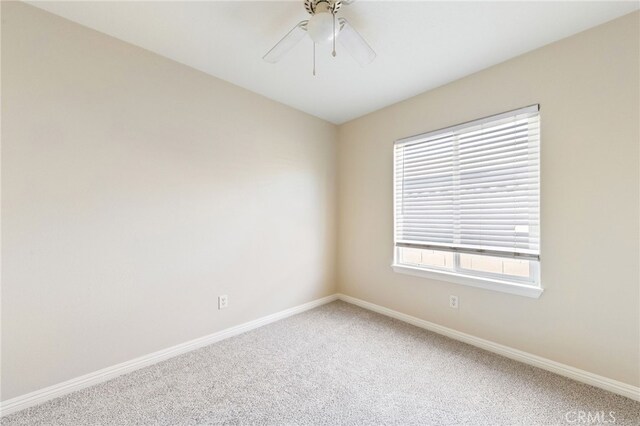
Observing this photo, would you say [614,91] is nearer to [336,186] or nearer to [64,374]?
[336,186]

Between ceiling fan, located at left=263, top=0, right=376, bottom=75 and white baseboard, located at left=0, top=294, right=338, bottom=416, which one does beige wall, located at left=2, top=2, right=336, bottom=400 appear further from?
ceiling fan, located at left=263, top=0, right=376, bottom=75

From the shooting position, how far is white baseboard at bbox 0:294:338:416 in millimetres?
1521

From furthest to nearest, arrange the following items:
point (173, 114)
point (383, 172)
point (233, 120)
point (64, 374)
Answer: point (383, 172)
point (233, 120)
point (173, 114)
point (64, 374)

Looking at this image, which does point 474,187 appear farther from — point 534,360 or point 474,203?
point 534,360

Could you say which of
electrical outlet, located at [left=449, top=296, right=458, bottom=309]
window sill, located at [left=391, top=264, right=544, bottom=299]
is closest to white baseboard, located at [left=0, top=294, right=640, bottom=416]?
electrical outlet, located at [left=449, top=296, right=458, bottom=309]

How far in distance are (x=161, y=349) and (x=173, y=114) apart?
189 cm

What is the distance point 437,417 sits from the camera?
1.47 m

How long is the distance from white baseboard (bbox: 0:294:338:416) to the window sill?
4.98ft

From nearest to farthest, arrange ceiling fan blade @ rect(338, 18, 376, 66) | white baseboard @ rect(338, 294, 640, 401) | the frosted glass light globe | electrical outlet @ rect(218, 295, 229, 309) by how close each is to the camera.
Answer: the frosted glass light globe < ceiling fan blade @ rect(338, 18, 376, 66) < white baseboard @ rect(338, 294, 640, 401) < electrical outlet @ rect(218, 295, 229, 309)

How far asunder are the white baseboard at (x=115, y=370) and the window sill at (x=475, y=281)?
152 centimetres

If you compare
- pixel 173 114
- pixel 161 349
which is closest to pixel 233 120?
pixel 173 114

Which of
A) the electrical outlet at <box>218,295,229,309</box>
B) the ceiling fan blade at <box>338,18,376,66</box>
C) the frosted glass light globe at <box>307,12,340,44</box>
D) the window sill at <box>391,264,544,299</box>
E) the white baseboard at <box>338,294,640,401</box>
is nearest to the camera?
the frosted glass light globe at <box>307,12,340,44</box>

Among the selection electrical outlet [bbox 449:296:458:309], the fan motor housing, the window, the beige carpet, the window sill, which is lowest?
the beige carpet

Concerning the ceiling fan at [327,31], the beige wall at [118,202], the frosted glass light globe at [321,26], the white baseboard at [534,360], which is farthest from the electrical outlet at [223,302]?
the frosted glass light globe at [321,26]
